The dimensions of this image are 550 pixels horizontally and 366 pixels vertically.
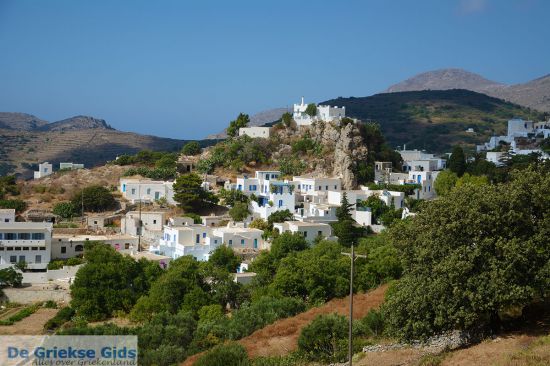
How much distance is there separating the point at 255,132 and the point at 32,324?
30148 mm

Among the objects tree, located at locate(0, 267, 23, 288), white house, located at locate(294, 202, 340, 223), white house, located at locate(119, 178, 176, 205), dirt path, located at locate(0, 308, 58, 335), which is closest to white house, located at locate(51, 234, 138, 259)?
tree, located at locate(0, 267, 23, 288)

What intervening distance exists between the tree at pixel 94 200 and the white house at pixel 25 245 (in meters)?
9.67

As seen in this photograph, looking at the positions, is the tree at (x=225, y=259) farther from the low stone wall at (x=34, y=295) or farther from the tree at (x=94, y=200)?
the tree at (x=94, y=200)

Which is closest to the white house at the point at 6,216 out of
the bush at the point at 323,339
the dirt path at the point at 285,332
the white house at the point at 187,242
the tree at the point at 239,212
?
the white house at the point at 187,242

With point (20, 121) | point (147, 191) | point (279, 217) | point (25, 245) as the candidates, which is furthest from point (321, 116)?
point (20, 121)

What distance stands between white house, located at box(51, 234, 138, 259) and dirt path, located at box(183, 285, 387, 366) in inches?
596

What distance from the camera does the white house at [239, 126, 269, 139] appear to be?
177 feet

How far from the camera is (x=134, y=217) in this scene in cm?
3975

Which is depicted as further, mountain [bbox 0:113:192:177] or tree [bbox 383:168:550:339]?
mountain [bbox 0:113:192:177]

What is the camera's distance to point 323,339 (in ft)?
56.6

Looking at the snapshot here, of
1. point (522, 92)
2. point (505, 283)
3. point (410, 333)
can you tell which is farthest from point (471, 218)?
point (522, 92)

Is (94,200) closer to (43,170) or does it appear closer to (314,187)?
(314,187)

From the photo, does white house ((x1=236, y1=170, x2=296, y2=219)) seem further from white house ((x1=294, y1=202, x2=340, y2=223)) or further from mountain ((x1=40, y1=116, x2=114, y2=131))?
mountain ((x1=40, y1=116, x2=114, y2=131))

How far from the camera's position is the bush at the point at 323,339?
17.0m
